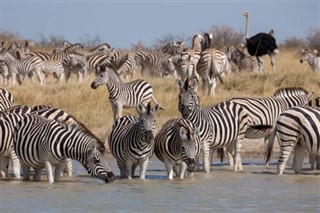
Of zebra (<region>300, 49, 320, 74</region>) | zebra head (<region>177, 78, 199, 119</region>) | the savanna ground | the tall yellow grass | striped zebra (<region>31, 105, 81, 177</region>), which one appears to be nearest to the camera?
striped zebra (<region>31, 105, 81, 177</region>)

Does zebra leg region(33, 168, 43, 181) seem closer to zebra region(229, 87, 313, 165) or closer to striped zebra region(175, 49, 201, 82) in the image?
zebra region(229, 87, 313, 165)

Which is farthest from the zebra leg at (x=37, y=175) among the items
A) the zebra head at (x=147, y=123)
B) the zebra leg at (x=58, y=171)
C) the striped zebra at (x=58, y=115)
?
the zebra head at (x=147, y=123)

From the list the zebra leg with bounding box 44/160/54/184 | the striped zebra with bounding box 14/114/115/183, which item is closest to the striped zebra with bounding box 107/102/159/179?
the striped zebra with bounding box 14/114/115/183

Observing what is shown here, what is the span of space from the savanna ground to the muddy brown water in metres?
3.93

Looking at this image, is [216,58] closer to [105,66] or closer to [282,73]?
[282,73]

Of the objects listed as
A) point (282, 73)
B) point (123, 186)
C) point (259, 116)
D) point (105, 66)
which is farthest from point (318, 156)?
point (282, 73)

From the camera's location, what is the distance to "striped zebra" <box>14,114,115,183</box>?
12312 millimetres

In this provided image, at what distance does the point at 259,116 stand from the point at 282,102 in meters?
0.63

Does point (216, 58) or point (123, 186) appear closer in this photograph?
point (123, 186)

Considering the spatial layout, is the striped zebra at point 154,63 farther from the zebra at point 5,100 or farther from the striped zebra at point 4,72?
the zebra at point 5,100

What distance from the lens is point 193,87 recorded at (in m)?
14.0

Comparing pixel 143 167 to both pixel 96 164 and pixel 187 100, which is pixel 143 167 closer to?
pixel 96 164

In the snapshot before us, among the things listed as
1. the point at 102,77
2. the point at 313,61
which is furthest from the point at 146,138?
the point at 313,61

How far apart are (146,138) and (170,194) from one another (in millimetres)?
1065
